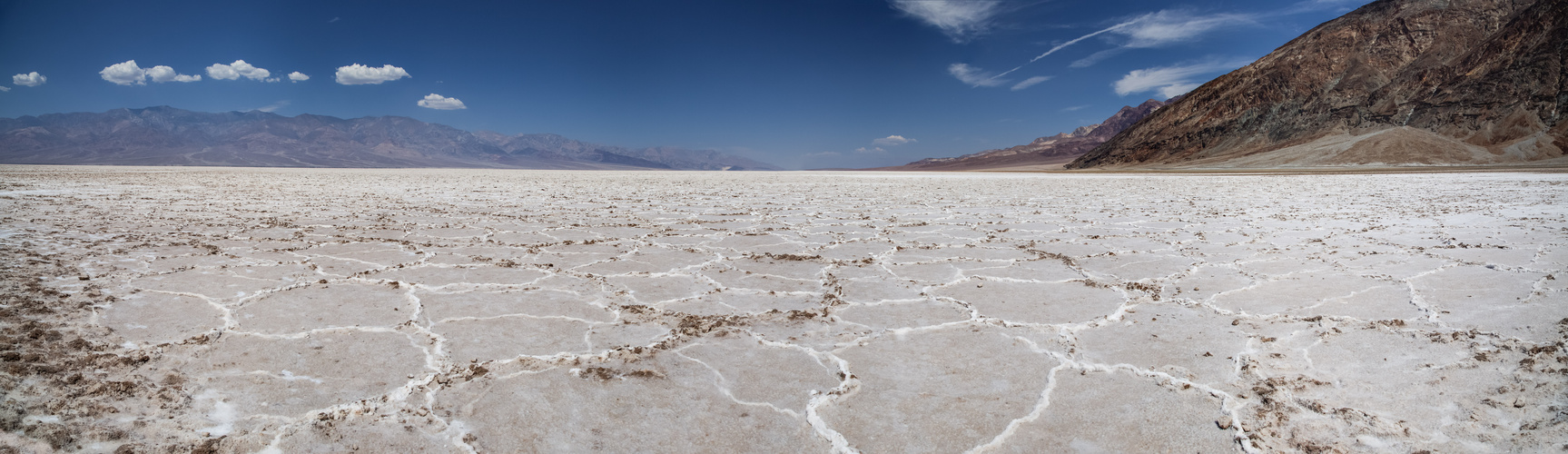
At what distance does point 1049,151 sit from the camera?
117875mm

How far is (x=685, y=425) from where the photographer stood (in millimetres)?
1793

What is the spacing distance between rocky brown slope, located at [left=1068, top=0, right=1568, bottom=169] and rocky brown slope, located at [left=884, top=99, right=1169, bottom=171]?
1828 inches

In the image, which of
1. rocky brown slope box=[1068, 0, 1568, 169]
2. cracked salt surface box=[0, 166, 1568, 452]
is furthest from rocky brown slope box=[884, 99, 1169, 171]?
cracked salt surface box=[0, 166, 1568, 452]

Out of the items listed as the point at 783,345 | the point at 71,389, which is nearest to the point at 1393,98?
the point at 783,345

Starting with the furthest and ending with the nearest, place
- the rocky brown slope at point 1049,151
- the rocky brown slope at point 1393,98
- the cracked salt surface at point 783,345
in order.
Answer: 1. the rocky brown slope at point 1049,151
2. the rocky brown slope at point 1393,98
3. the cracked salt surface at point 783,345

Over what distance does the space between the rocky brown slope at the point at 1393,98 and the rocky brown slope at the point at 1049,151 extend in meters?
46.4

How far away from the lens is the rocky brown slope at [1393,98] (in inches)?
1454

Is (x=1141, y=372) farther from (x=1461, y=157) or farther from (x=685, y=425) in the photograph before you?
(x=1461, y=157)

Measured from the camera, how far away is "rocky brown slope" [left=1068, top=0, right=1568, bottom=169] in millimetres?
36938

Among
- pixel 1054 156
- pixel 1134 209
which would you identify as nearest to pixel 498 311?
pixel 1134 209

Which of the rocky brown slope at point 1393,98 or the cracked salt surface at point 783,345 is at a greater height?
the rocky brown slope at point 1393,98

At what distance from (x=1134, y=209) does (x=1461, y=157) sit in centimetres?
4229

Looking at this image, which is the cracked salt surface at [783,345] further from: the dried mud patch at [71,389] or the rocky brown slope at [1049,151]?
the rocky brown slope at [1049,151]

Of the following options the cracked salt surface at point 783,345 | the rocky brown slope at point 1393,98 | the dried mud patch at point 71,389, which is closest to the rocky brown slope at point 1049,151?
the rocky brown slope at point 1393,98
